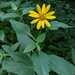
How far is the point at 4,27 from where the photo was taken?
1890 mm

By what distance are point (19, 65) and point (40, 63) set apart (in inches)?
4.6

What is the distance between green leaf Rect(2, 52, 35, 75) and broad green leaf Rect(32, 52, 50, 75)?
66 millimetres

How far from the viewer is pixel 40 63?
54.4 inches

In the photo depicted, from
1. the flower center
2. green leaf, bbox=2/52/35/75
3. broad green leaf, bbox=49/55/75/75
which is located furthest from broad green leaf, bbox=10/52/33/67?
the flower center

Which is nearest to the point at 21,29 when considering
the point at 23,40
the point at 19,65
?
the point at 23,40

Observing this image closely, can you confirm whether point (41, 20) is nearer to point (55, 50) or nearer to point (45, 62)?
point (45, 62)

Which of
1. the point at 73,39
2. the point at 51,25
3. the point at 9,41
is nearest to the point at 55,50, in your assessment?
the point at 73,39

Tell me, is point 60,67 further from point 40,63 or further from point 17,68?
point 17,68

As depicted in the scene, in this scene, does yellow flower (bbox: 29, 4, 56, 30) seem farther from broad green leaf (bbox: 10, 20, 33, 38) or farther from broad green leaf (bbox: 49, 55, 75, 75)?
broad green leaf (bbox: 49, 55, 75, 75)

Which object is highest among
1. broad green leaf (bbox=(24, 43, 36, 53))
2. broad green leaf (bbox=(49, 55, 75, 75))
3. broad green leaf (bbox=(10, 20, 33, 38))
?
broad green leaf (bbox=(10, 20, 33, 38))

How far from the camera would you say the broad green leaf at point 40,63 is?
1.36 m

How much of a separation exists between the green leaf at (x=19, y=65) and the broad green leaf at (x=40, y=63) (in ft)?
0.22

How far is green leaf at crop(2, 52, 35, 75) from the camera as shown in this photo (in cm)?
141

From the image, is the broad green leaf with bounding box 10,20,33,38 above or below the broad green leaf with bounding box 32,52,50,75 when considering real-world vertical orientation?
above
